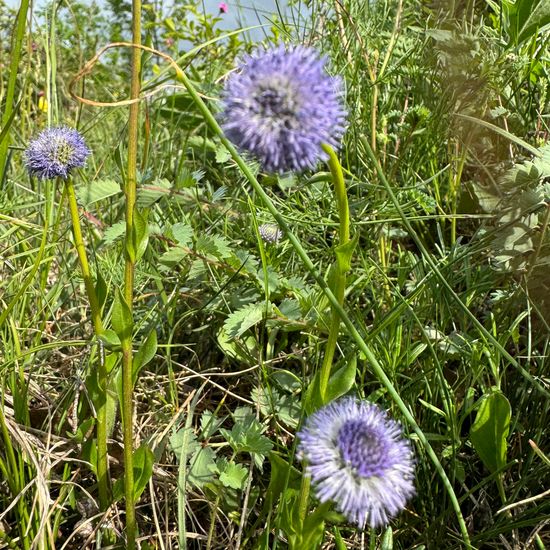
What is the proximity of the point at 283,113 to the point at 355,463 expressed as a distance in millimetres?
398

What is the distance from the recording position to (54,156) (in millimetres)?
1171

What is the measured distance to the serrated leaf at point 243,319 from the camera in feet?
4.12

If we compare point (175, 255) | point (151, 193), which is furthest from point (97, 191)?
point (175, 255)

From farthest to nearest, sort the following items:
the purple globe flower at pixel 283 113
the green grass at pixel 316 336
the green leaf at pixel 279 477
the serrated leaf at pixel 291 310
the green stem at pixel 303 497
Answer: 1. the serrated leaf at pixel 291 310
2. the green grass at pixel 316 336
3. the green leaf at pixel 279 477
4. the green stem at pixel 303 497
5. the purple globe flower at pixel 283 113

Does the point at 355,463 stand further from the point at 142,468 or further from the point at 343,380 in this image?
the point at 142,468

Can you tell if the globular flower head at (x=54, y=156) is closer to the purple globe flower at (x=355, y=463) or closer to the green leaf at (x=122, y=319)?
the green leaf at (x=122, y=319)

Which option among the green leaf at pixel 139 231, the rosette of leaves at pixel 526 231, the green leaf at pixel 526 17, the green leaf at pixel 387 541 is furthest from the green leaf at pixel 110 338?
the green leaf at pixel 526 17

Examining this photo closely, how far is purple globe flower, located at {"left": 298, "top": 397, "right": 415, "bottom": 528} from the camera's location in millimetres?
719

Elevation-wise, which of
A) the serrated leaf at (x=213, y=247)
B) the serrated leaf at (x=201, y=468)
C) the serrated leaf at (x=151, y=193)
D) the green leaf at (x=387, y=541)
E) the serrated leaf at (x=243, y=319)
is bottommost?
the green leaf at (x=387, y=541)

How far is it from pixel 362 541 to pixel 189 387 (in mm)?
524

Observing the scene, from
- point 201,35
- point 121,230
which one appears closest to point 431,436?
point 121,230

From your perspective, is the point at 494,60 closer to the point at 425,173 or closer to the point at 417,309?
the point at 425,173

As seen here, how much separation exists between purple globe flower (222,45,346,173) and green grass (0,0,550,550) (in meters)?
0.10

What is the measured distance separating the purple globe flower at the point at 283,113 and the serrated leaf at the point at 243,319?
22.2 inches
